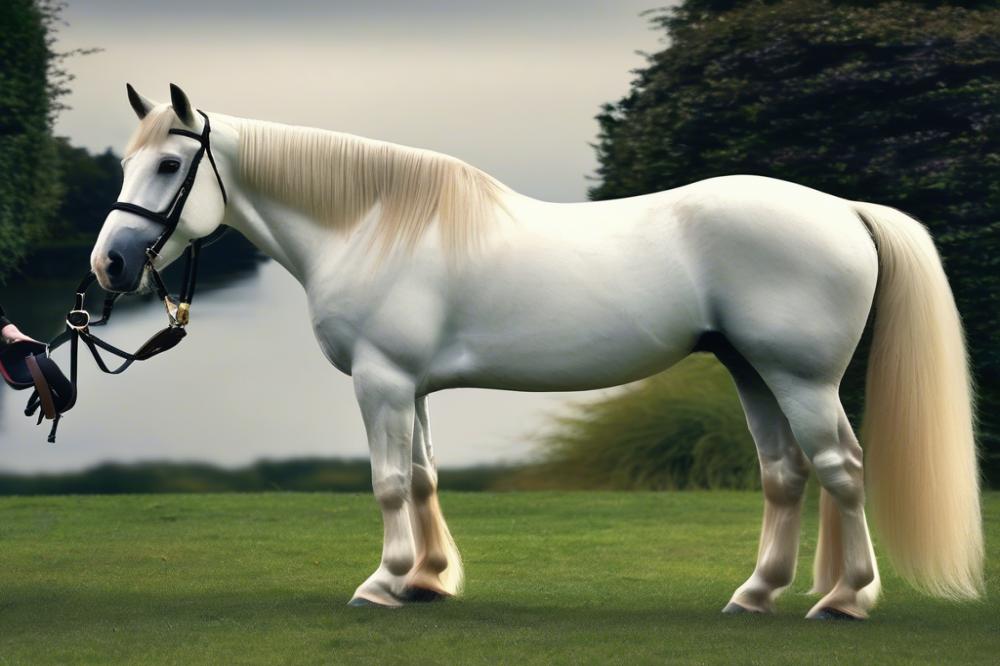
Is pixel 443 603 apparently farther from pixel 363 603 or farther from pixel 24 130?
pixel 24 130

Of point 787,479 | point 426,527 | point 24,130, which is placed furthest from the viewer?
point 24,130

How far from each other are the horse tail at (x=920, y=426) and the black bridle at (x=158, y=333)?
2.60 metres

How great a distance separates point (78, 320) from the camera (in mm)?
5758

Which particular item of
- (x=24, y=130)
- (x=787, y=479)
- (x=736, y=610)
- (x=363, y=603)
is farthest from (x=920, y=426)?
(x=24, y=130)

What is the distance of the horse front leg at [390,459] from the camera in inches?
216

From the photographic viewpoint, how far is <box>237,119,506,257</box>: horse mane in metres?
5.66

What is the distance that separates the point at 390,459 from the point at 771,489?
148 cm

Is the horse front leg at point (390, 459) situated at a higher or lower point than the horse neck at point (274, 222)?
lower

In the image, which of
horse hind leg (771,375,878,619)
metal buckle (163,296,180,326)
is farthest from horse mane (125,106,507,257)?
horse hind leg (771,375,878,619)

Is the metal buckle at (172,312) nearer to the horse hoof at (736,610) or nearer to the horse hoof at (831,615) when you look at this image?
the horse hoof at (736,610)

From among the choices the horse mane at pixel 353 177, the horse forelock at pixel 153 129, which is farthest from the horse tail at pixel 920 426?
the horse forelock at pixel 153 129

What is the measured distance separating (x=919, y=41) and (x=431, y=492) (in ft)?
24.1

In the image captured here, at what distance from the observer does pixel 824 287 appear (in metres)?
5.30

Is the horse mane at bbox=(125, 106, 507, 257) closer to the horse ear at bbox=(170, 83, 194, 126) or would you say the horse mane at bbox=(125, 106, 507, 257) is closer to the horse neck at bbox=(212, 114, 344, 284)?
the horse neck at bbox=(212, 114, 344, 284)
